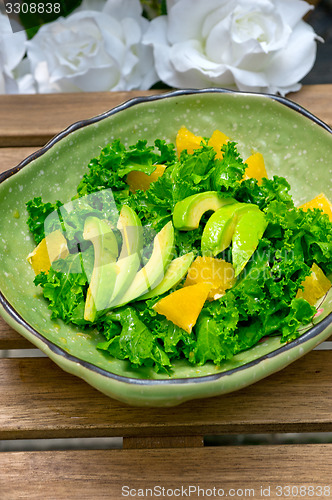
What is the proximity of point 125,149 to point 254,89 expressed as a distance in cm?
66

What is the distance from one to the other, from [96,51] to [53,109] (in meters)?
0.29

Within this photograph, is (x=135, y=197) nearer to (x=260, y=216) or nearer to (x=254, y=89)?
(x=260, y=216)

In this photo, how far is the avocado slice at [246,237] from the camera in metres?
1.38

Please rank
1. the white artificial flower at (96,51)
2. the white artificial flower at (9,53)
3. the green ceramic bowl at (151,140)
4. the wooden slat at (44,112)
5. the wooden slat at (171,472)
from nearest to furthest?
the green ceramic bowl at (151,140) < the wooden slat at (171,472) < the wooden slat at (44,112) < the white artificial flower at (96,51) < the white artificial flower at (9,53)

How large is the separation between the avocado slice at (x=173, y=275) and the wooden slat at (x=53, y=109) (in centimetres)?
86

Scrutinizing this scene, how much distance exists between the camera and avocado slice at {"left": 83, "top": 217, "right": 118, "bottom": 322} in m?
1.34

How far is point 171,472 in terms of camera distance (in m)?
1.27

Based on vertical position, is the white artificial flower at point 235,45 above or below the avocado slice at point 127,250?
above

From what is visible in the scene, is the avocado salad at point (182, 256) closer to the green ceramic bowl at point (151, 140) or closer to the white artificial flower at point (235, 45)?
the green ceramic bowl at point (151, 140)

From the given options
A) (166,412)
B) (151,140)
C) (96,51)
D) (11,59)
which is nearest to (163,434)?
(166,412)

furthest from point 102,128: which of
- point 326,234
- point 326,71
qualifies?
point 326,71

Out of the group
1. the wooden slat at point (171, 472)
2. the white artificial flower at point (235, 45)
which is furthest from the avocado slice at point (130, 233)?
the white artificial flower at point (235, 45)

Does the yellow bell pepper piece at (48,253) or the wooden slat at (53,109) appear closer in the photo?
the yellow bell pepper piece at (48,253)

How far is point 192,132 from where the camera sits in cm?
176
